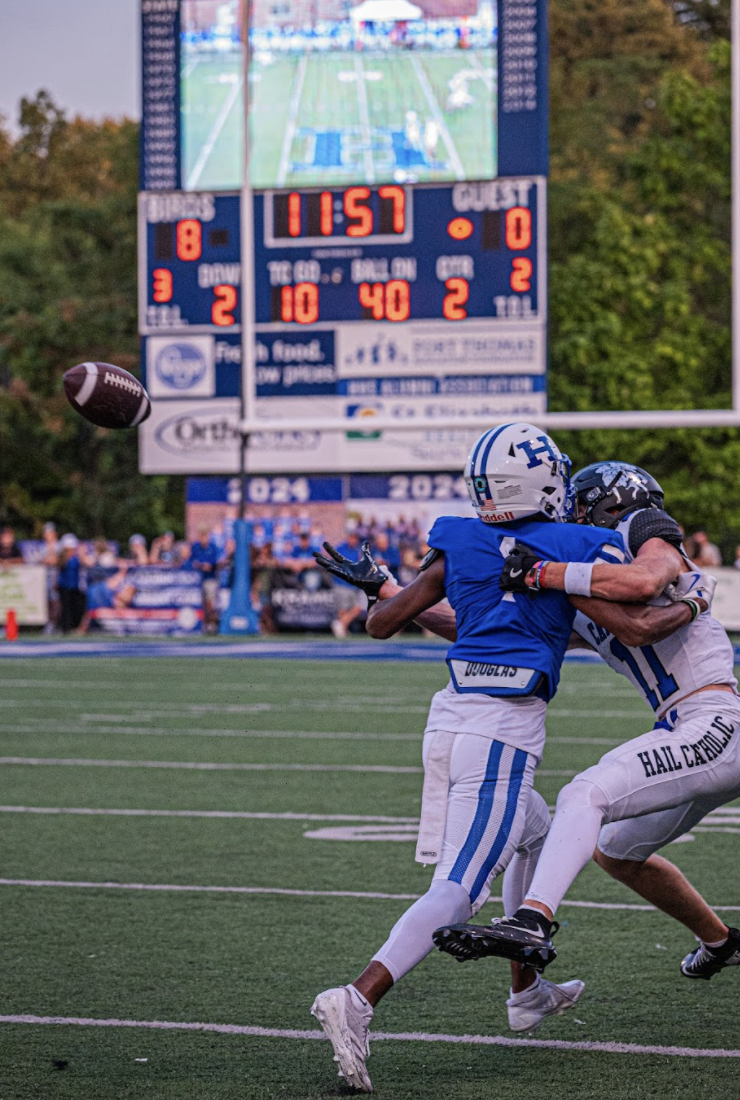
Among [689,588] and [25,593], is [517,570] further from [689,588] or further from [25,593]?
[25,593]

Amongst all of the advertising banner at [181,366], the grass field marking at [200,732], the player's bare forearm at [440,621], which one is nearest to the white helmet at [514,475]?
the player's bare forearm at [440,621]

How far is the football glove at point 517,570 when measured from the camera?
4.21m

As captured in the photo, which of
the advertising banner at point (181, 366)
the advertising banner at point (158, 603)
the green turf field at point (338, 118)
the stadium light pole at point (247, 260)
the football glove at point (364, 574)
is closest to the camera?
the football glove at point (364, 574)

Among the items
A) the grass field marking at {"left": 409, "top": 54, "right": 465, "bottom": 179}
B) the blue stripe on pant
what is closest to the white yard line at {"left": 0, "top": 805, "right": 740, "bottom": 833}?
the blue stripe on pant

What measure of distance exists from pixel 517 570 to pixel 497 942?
36.0 inches

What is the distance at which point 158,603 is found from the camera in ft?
73.7

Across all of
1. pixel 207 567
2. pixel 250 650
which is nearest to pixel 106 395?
pixel 250 650

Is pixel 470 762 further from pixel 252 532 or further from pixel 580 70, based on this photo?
pixel 580 70

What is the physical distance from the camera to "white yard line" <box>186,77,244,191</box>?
747 inches

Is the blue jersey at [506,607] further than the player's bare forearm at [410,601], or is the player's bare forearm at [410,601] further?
the player's bare forearm at [410,601]

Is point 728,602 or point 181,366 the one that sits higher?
point 181,366

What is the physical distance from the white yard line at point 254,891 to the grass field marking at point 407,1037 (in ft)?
5.51

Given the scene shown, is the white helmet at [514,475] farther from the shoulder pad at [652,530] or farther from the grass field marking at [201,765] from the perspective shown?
the grass field marking at [201,765]

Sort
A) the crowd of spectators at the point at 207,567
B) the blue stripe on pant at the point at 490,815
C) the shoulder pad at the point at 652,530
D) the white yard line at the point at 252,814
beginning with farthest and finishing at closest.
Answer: the crowd of spectators at the point at 207,567, the white yard line at the point at 252,814, the shoulder pad at the point at 652,530, the blue stripe on pant at the point at 490,815
